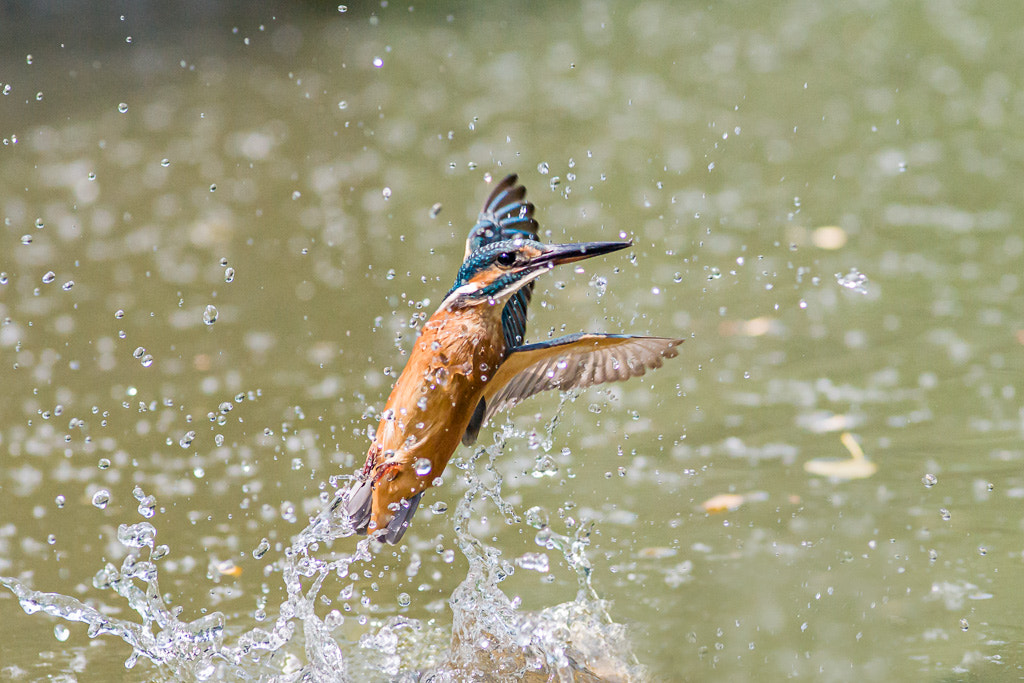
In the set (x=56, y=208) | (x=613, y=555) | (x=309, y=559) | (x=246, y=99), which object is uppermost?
(x=246, y=99)

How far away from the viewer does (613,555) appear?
2.50 metres

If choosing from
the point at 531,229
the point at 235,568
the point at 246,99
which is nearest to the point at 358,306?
the point at 235,568

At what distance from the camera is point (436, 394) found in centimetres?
184

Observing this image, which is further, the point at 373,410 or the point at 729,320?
the point at 729,320

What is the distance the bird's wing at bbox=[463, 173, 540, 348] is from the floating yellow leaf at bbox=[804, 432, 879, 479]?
102 centimetres

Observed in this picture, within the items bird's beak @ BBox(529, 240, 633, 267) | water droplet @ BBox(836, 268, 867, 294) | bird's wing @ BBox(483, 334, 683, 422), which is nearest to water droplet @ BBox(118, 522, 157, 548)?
bird's wing @ BBox(483, 334, 683, 422)

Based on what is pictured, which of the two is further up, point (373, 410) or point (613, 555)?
point (373, 410)

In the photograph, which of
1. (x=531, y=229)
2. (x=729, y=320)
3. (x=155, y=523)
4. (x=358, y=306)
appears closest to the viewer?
(x=531, y=229)

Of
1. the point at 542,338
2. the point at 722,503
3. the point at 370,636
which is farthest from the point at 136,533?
the point at 542,338

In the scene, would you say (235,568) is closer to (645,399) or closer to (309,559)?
(309,559)

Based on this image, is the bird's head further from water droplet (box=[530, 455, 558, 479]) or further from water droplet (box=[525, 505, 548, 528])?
water droplet (box=[530, 455, 558, 479])

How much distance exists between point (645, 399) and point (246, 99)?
12.7 ft

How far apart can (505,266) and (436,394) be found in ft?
0.78

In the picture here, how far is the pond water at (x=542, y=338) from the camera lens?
2.26 m
